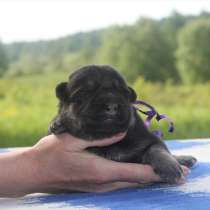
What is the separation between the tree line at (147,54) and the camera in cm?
1172

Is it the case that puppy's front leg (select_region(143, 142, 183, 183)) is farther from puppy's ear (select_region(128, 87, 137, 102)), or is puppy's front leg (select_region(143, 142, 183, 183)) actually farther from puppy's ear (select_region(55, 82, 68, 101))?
puppy's ear (select_region(55, 82, 68, 101))

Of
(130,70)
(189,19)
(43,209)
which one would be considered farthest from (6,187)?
(189,19)

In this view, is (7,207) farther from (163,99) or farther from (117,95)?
(163,99)

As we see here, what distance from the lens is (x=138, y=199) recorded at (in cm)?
211

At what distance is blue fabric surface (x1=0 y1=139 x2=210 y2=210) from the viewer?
199cm

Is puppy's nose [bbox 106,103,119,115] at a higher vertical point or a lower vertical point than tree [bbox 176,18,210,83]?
lower

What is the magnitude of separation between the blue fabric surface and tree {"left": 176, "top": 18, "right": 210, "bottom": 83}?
9292mm

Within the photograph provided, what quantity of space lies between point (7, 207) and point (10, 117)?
6.94 meters

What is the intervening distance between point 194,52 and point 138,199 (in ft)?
34.5

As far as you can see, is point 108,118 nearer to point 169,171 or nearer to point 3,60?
point 169,171

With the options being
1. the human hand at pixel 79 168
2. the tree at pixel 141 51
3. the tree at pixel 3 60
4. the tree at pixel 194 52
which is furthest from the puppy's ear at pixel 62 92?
the tree at pixel 3 60

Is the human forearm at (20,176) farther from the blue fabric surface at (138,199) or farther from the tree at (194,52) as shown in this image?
the tree at (194,52)

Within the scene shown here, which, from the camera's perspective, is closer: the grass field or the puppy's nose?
the puppy's nose

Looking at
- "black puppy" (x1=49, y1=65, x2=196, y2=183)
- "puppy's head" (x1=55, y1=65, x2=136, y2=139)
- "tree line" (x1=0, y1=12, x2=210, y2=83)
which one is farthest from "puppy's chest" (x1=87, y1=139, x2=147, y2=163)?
"tree line" (x1=0, y1=12, x2=210, y2=83)
